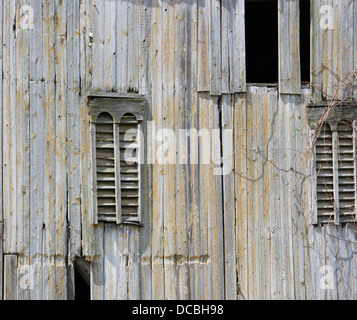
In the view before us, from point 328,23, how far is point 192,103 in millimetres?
2397

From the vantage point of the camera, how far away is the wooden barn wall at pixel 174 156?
7.38 m

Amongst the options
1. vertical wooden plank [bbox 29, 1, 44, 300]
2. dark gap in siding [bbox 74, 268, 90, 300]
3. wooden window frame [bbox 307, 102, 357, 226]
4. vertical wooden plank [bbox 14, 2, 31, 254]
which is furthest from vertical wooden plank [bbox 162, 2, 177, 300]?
dark gap in siding [bbox 74, 268, 90, 300]

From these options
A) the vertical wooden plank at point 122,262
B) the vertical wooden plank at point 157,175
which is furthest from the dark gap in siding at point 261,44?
the vertical wooden plank at point 122,262

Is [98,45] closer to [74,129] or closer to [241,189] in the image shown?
[74,129]

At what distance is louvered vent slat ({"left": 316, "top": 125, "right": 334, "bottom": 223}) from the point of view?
7910mm

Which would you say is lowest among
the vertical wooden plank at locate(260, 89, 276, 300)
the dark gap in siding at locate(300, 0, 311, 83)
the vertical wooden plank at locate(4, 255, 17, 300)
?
the vertical wooden plank at locate(4, 255, 17, 300)

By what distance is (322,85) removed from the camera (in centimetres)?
802

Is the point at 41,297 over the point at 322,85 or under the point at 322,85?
under

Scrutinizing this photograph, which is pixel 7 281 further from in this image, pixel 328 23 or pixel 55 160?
pixel 328 23

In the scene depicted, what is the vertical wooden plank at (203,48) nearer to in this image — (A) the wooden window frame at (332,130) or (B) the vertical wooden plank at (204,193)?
(B) the vertical wooden plank at (204,193)

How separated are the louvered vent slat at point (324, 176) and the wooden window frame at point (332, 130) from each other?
67 millimetres

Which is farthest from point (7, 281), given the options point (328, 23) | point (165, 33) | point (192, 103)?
point (328, 23)

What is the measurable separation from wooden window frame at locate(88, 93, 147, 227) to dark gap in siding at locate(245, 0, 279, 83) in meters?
4.37

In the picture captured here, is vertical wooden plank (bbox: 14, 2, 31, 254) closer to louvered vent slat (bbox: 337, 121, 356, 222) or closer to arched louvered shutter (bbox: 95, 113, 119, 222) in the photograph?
arched louvered shutter (bbox: 95, 113, 119, 222)
